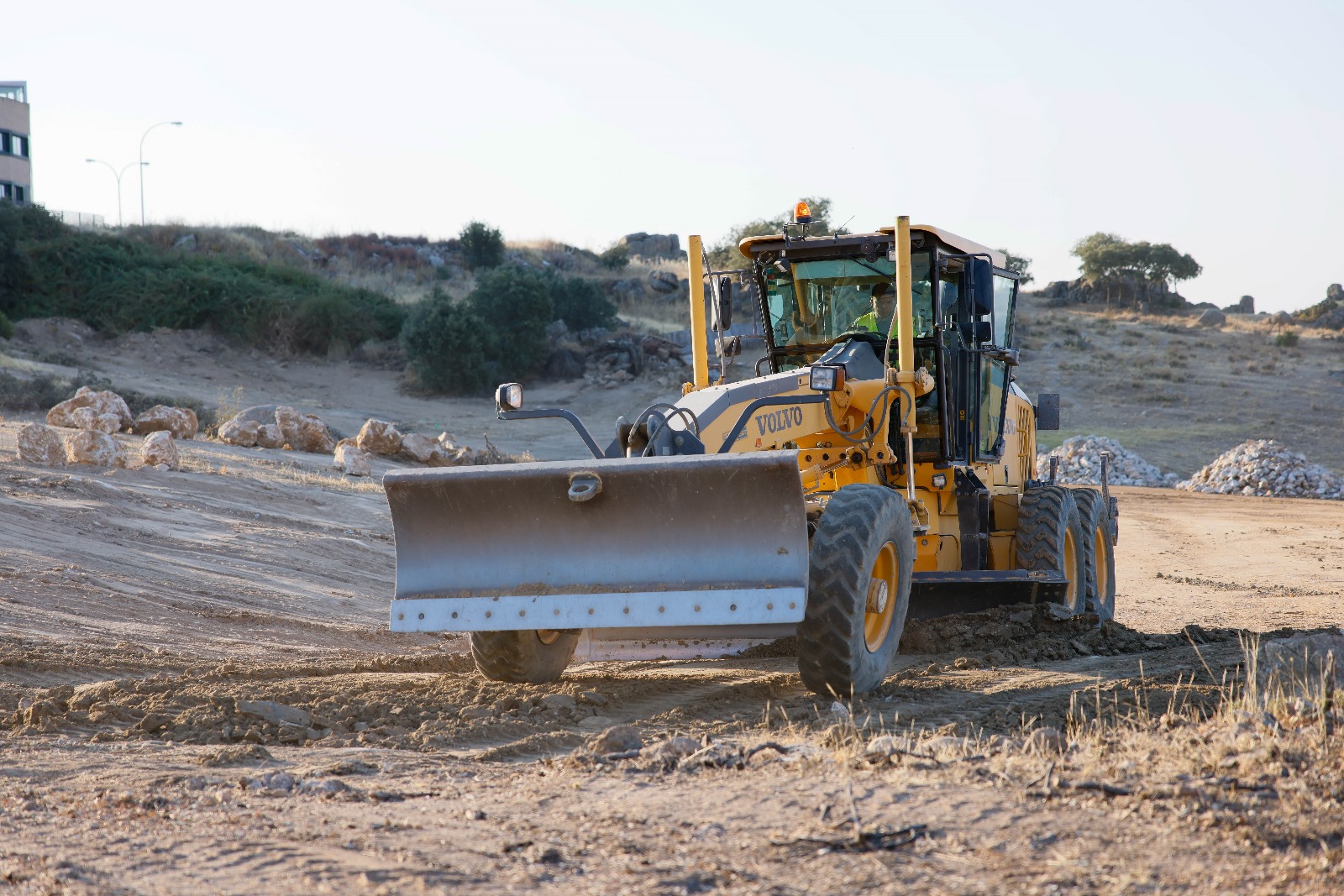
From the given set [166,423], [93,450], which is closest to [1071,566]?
[93,450]

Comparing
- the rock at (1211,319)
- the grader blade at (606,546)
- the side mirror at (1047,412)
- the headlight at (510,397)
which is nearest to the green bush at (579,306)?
the rock at (1211,319)

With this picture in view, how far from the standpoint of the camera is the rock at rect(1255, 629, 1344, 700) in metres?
6.18

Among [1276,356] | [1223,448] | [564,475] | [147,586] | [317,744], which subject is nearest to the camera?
[317,744]

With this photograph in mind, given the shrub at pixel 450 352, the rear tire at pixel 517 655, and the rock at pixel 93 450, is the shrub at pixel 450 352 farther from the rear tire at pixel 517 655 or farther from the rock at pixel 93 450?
the rear tire at pixel 517 655

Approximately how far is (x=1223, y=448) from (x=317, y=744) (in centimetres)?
2997

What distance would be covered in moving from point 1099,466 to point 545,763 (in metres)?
25.8

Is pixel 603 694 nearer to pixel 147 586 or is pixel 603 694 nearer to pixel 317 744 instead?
pixel 317 744

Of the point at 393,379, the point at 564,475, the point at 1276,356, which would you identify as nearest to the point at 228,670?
the point at 564,475

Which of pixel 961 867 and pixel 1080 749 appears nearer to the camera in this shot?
pixel 961 867

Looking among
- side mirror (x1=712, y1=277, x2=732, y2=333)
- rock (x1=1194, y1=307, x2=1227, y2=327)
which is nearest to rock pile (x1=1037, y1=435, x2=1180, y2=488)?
side mirror (x1=712, y1=277, x2=732, y2=333)

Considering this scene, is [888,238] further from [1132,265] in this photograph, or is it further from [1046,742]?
[1132,265]

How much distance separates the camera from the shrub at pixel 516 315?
40.1 metres

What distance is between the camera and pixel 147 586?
1020cm

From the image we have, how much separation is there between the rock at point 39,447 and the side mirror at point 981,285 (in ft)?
33.6
